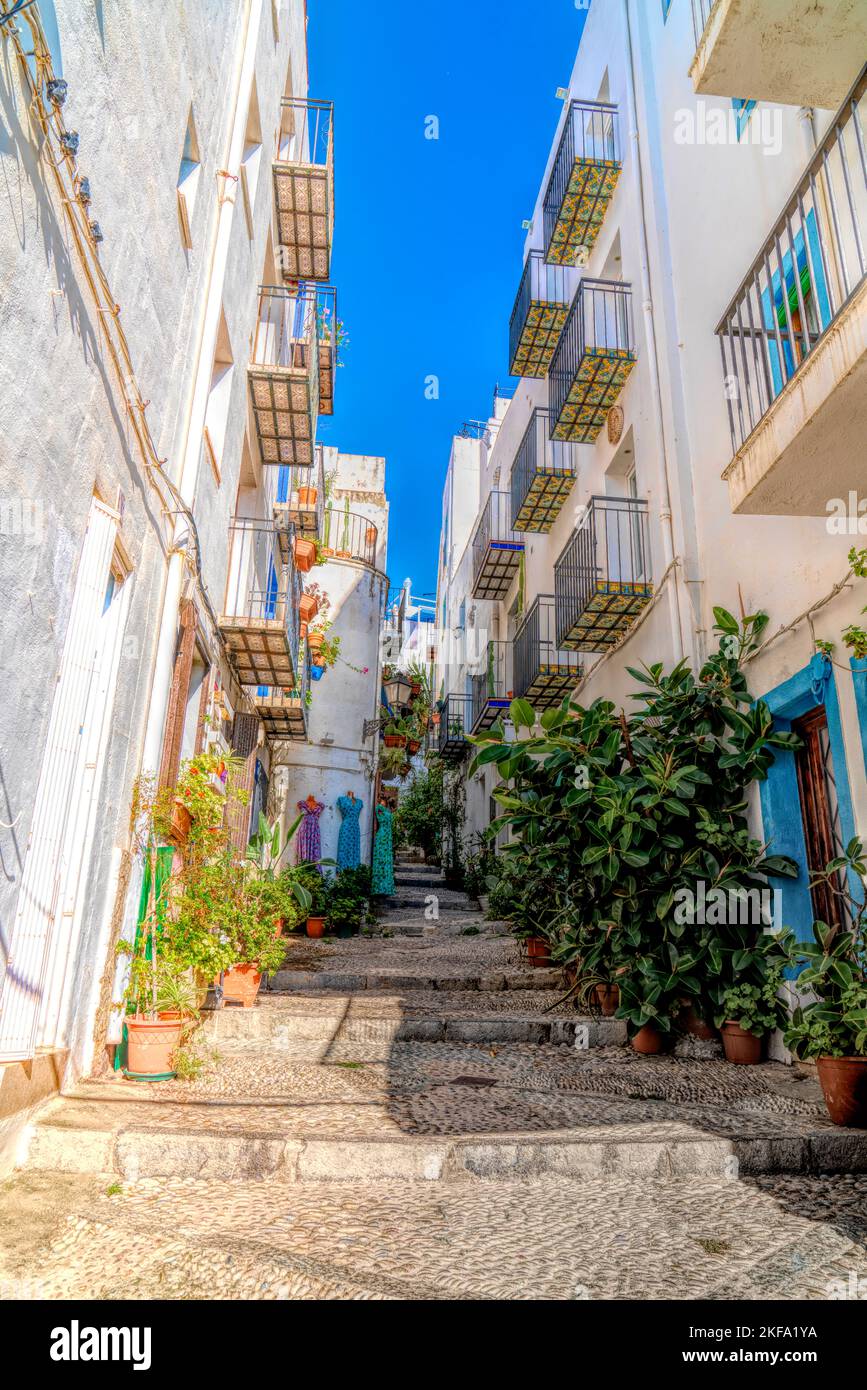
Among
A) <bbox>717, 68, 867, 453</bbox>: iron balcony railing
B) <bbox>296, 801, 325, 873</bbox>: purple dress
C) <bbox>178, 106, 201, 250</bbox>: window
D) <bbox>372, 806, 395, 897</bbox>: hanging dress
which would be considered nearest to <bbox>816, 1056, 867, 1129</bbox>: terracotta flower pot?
<bbox>717, 68, 867, 453</bbox>: iron balcony railing

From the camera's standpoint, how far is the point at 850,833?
5.85 meters

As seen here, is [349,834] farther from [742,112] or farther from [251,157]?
[742,112]

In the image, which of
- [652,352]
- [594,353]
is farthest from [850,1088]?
[594,353]

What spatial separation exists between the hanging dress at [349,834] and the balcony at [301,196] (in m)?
9.83

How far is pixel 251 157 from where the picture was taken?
33.4 feet

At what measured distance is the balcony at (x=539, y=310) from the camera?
14.2 m

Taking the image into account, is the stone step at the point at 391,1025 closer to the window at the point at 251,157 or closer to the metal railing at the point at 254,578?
the metal railing at the point at 254,578

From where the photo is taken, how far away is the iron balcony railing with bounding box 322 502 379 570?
2059 cm

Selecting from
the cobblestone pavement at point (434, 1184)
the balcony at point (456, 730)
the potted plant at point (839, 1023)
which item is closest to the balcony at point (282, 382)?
the cobblestone pavement at point (434, 1184)

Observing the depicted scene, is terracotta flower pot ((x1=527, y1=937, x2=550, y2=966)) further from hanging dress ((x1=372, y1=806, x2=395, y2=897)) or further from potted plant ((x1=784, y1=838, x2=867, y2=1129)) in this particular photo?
hanging dress ((x1=372, y1=806, x2=395, y2=897))

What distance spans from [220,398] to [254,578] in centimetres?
231

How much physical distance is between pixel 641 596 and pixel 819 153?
5.20m

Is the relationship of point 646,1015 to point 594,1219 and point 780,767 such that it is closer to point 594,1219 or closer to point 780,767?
point 780,767
